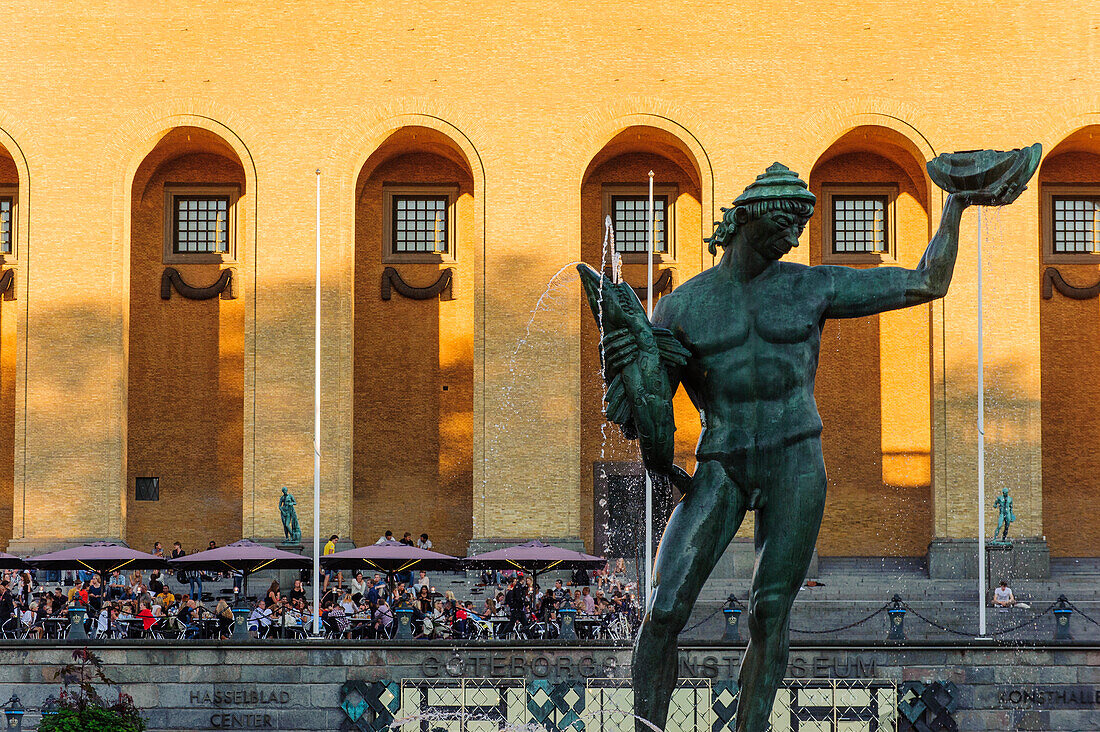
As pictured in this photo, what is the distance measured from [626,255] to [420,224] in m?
5.52

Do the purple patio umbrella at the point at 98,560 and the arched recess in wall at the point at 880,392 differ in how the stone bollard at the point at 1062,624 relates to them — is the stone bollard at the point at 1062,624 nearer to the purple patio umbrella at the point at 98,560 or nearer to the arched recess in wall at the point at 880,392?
the arched recess in wall at the point at 880,392

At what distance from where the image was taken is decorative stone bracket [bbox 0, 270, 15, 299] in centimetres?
3962

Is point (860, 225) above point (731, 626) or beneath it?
above

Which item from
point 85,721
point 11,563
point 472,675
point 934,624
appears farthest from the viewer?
point 11,563

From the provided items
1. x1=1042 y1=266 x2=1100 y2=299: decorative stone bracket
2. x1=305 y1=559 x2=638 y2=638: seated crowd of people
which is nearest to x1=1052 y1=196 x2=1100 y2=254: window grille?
x1=1042 y1=266 x2=1100 y2=299: decorative stone bracket

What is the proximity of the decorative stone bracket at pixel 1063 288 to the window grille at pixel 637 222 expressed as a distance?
992cm

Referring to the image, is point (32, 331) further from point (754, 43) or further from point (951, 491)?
point (951, 491)

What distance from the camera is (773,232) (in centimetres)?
641

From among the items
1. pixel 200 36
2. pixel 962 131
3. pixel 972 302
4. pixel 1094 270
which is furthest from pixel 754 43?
pixel 200 36

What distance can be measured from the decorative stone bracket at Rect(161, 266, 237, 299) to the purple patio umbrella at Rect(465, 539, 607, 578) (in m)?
12.7

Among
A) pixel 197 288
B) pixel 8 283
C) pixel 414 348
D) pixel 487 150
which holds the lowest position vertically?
pixel 414 348

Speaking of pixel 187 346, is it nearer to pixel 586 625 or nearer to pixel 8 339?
pixel 8 339

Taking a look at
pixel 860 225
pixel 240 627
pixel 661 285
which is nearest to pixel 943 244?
pixel 240 627

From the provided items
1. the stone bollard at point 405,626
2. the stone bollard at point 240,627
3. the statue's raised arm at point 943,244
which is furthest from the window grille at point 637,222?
Result: the statue's raised arm at point 943,244
